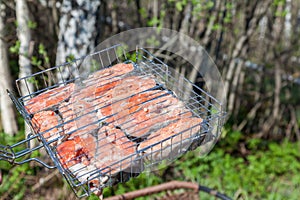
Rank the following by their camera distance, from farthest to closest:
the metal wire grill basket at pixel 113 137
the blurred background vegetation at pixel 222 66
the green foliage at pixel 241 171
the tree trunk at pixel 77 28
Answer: the green foliage at pixel 241 171 < the blurred background vegetation at pixel 222 66 < the tree trunk at pixel 77 28 < the metal wire grill basket at pixel 113 137

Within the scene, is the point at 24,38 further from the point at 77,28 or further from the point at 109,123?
the point at 109,123

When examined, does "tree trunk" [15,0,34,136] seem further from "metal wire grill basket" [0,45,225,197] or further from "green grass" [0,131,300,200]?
"metal wire grill basket" [0,45,225,197]

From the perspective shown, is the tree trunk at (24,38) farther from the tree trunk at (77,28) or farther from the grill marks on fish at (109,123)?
the grill marks on fish at (109,123)

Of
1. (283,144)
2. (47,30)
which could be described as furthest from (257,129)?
(47,30)

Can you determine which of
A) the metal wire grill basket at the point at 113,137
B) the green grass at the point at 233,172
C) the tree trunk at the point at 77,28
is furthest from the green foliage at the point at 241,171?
the metal wire grill basket at the point at 113,137

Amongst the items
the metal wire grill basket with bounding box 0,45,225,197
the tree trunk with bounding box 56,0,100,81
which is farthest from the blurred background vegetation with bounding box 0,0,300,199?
the metal wire grill basket with bounding box 0,45,225,197

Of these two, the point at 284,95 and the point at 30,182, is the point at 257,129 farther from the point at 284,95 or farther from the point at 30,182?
the point at 30,182

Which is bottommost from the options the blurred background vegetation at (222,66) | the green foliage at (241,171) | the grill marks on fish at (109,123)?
the green foliage at (241,171)
